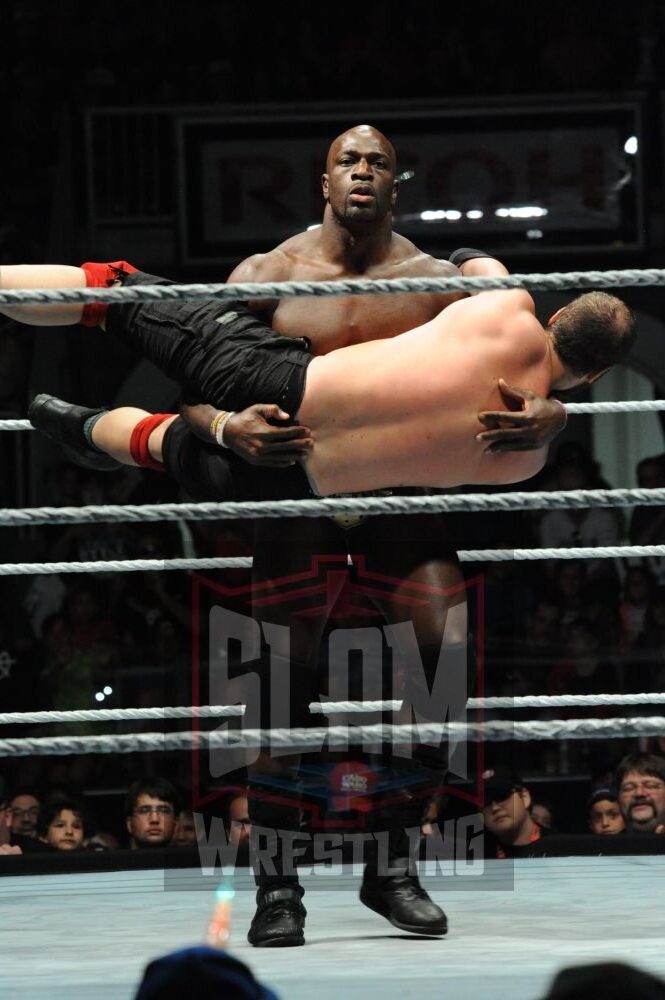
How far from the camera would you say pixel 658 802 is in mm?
3502

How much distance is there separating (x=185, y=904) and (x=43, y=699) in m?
2.18

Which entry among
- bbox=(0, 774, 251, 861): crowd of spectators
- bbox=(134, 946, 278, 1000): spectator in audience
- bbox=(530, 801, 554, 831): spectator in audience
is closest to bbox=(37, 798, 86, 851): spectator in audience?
bbox=(0, 774, 251, 861): crowd of spectators

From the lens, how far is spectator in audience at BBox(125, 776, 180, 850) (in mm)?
3496

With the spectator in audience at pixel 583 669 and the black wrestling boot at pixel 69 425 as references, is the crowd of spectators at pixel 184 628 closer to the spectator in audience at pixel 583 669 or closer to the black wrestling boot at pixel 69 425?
the spectator in audience at pixel 583 669

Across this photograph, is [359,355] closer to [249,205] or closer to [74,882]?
[74,882]

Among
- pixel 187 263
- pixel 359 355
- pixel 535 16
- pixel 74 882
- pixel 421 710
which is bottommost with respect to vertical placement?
pixel 74 882

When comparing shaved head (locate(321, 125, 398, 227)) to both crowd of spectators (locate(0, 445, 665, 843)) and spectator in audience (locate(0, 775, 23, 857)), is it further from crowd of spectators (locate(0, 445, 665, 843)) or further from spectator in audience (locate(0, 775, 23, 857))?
crowd of spectators (locate(0, 445, 665, 843))

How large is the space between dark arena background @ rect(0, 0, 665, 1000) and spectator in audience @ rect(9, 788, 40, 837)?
0.03 ft

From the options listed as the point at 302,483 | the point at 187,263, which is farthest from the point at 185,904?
the point at 187,263

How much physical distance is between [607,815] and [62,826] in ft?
4.29

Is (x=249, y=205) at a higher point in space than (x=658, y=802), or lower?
higher

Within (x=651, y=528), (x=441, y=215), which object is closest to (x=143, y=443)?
(x=651, y=528)

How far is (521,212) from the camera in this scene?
17.7 feet

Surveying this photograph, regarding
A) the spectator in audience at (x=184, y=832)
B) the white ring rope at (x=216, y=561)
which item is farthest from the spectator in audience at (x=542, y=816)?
the white ring rope at (x=216, y=561)
